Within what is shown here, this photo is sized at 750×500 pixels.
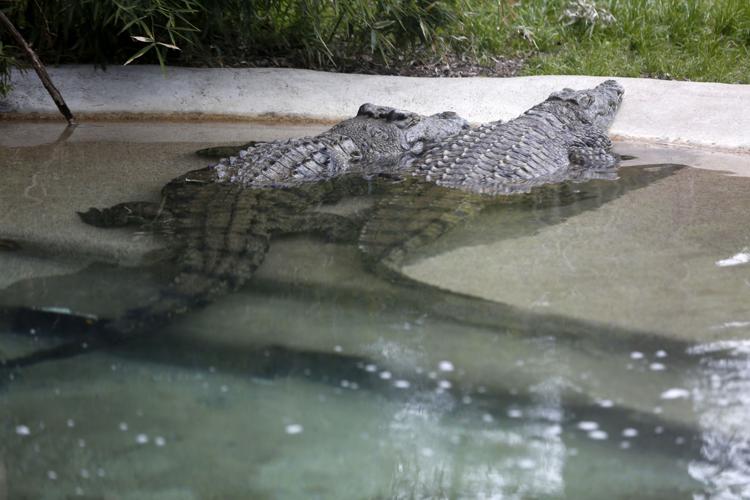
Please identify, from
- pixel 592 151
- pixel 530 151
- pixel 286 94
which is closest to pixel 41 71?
pixel 286 94

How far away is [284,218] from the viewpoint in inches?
156

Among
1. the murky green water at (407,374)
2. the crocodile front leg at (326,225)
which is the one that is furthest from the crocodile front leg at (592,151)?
the crocodile front leg at (326,225)

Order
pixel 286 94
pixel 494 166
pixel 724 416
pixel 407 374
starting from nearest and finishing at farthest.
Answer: pixel 724 416, pixel 407 374, pixel 494 166, pixel 286 94

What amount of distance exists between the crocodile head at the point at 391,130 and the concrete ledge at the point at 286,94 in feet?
1.93

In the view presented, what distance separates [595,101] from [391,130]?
1.46m

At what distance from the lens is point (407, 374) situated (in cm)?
247

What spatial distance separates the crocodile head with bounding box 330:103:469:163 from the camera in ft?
17.5

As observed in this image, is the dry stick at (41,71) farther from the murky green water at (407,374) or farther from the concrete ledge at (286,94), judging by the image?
the murky green water at (407,374)

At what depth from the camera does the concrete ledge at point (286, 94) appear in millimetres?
5984

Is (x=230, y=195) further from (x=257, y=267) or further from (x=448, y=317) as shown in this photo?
(x=448, y=317)

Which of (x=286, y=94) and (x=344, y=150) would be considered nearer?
(x=344, y=150)

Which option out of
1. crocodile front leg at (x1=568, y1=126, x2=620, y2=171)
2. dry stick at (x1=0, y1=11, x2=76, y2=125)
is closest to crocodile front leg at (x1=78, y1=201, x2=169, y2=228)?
dry stick at (x1=0, y1=11, x2=76, y2=125)

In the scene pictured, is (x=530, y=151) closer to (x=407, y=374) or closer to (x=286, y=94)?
(x=286, y=94)

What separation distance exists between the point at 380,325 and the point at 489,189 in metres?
1.94
